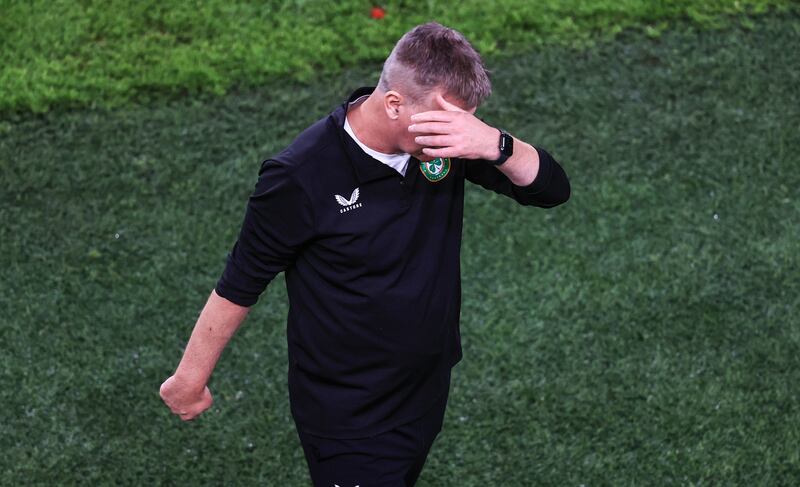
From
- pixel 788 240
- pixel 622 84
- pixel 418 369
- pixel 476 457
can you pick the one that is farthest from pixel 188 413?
pixel 622 84

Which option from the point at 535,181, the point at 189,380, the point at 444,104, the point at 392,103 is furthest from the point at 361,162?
the point at 189,380

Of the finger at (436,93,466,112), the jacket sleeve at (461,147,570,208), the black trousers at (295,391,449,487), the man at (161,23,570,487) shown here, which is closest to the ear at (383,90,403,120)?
the man at (161,23,570,487)

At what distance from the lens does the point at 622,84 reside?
23.1ft

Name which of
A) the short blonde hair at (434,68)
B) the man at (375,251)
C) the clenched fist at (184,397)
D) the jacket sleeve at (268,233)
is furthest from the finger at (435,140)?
the clenched fist at (184,397)

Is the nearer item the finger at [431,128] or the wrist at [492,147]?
the finger at [431,128]

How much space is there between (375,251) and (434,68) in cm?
57

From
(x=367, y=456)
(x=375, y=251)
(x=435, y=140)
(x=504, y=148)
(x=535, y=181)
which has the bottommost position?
(x=367, y=456)

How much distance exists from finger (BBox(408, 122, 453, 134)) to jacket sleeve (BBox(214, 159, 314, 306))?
39cm

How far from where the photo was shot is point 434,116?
3.11m

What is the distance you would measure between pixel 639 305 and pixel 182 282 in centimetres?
235

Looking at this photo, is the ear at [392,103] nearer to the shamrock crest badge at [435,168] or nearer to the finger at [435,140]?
the finger at [435,140]

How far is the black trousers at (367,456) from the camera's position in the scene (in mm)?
3605

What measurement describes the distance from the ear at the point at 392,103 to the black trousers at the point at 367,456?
3.43 feet

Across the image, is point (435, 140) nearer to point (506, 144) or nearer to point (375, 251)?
point (506, 144)
